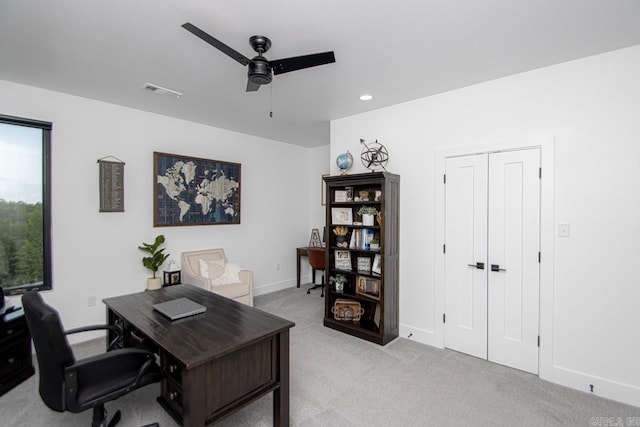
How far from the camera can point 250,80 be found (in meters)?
2.08

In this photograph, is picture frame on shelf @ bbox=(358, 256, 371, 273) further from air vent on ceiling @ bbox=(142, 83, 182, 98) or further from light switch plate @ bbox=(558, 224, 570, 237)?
air vent on ceiling @ bbox=(142, 83, 182, 98)

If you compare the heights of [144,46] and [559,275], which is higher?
[144,46]

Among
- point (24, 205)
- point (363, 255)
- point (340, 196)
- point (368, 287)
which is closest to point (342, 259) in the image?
point (363, 255)

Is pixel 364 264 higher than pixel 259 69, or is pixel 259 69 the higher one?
pixel 259 69

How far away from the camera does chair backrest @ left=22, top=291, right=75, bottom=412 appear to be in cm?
148

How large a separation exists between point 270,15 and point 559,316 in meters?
3.33

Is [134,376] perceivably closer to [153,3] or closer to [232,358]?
[232,358]

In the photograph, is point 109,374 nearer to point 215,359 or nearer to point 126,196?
point 215,359

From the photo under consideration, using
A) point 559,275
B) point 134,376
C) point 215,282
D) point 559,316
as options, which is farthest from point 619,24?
point 215,282

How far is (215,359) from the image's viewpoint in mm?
1602

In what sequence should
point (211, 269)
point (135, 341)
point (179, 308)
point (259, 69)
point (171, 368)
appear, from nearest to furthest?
point (171, 368) < point (259, 69) < point (179, 308) < point (135, 341) < point (211, 269)

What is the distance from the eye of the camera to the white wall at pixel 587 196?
233 centimetres

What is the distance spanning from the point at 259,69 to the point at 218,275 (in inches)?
119

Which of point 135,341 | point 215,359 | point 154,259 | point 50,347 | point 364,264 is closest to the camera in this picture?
point 50,347
